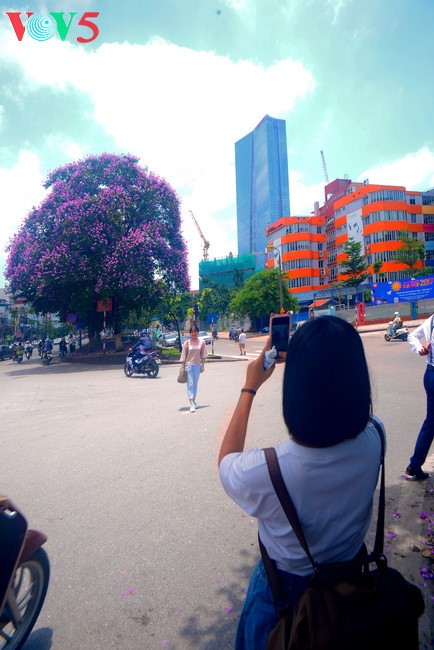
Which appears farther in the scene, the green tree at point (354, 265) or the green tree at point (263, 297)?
A: the green tree at point (263, 297)

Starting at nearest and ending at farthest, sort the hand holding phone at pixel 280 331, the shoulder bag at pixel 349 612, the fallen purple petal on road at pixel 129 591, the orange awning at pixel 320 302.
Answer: the shoulder bag at pixel 349 612, the hand holding phone at pixel 280 331, the fallen purple petal on road at pixel 129 591, the orange awning at pixel 320 302

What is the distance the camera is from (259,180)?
458ft

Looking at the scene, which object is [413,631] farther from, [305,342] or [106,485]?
[106,485]

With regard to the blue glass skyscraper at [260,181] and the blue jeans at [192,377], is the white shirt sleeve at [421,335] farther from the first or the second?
the blue glass skyscraper at [260,181]

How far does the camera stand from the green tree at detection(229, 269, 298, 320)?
48438 millimetres

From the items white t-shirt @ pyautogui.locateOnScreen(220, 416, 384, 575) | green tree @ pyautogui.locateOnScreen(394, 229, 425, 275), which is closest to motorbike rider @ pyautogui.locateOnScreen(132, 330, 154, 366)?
white t-shirt @ pyautogui.locateOnScreen(220, 416, 384, 575)

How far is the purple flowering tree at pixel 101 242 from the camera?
19609 mm

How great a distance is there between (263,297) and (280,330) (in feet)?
154

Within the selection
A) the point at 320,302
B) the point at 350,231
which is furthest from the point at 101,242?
the point at 350,231

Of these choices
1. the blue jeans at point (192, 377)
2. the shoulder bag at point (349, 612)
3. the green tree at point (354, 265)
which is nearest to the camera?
the shoulder bag at point (349, 612)

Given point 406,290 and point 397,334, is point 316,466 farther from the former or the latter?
point 406,290

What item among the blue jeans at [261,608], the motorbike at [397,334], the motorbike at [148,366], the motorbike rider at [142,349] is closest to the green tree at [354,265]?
the motorbike at [397,334]

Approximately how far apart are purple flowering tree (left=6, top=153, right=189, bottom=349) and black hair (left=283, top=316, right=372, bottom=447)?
18.9 metres

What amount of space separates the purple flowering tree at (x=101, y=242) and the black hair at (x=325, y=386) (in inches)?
745
